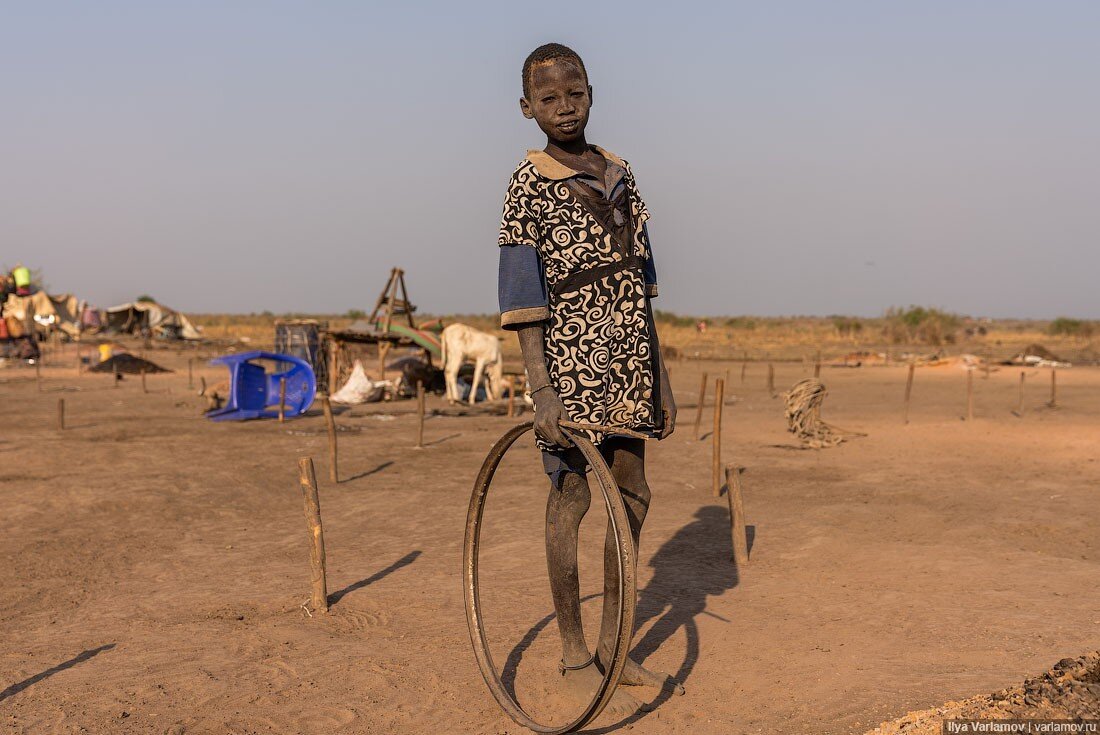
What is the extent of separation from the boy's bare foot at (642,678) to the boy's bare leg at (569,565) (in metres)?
0.18

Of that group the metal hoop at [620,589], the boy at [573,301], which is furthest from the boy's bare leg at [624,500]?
the metal hoop at [620,589]

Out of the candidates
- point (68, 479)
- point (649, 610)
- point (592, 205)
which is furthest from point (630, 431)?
point (68, 479)

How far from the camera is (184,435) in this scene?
13.7m

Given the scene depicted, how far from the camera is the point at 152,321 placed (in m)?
43.7

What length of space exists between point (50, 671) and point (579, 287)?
302 cm

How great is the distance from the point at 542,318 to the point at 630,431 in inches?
21.1

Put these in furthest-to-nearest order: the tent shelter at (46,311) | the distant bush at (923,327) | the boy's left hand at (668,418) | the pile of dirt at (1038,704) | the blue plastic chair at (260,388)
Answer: the distant bush at (923,327) < the tent shelter at (46,311) < the blue plastic chair at (260,388) < the boy's left hand at (668,418) < the pile of dirt at (1038,704)

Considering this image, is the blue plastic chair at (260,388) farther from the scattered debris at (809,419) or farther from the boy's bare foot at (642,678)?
the boy's bare foot at (642,678)

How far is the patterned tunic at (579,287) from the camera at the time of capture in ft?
11.8

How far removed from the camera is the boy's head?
355cm

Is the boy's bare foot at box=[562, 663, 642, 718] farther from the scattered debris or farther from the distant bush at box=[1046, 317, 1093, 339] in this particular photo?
the distant bush at box=[1046, 317, 1093, 339]

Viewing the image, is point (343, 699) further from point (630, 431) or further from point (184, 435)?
point (184, 435)

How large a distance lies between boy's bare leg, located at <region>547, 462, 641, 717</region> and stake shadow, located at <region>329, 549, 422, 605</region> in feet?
7.08

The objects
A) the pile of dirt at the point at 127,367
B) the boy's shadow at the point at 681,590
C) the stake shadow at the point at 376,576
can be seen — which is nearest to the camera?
the boy's shadow at the point at 681,590
